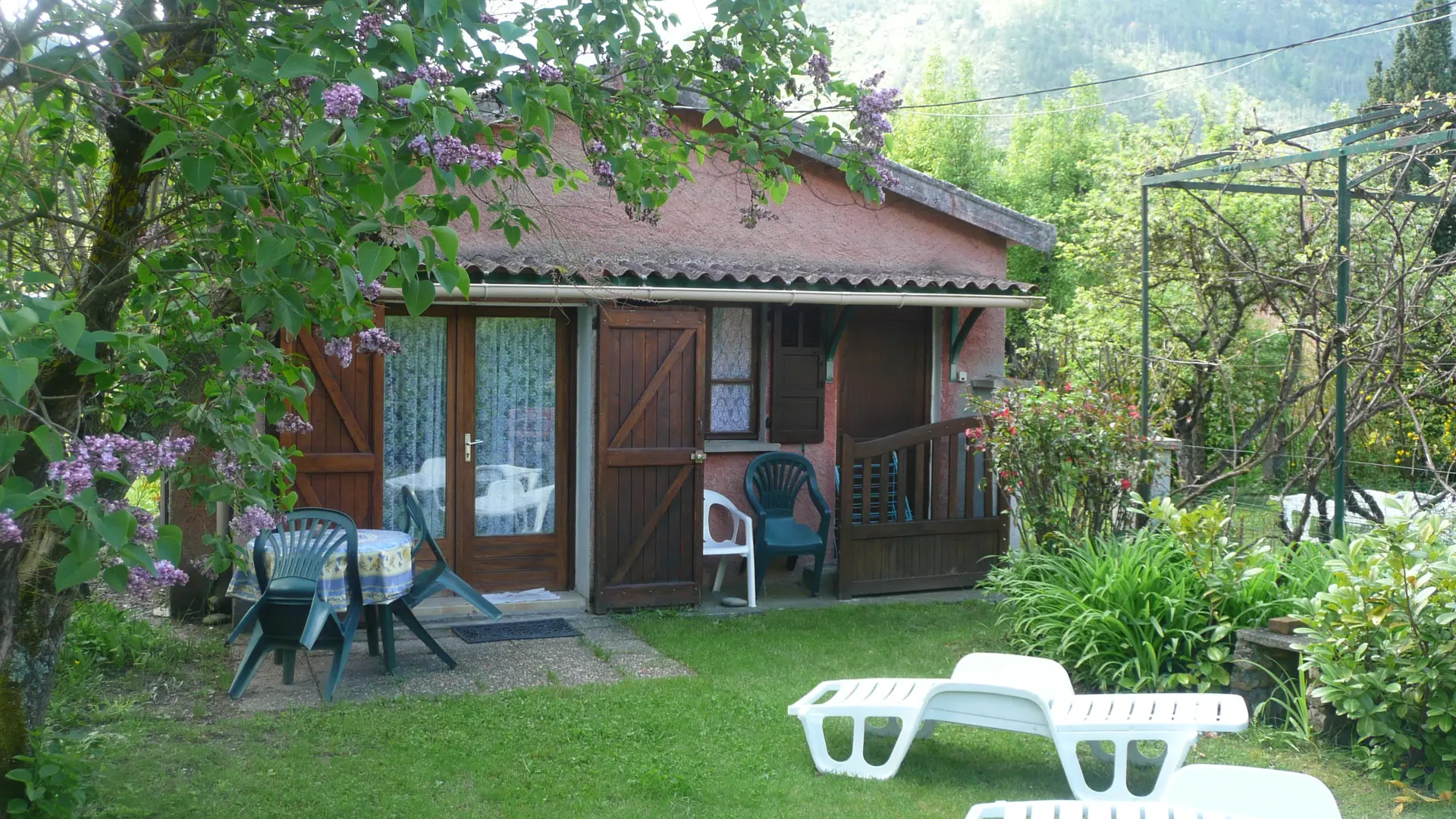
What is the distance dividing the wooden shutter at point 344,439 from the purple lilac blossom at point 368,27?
506cm

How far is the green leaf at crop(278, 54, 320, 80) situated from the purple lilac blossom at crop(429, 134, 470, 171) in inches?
15.5

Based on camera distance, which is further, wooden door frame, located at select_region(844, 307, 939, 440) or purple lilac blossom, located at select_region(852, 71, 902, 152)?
wooden door frame, located at select_region(844, 307, 939, 440)

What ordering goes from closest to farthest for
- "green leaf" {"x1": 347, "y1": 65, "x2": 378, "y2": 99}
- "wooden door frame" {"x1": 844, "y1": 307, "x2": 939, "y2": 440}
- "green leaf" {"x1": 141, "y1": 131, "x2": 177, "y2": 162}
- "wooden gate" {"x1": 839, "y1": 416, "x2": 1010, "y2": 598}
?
1. "green leaf" {"x1": 347, "y1": 65, "x2": 378, "y2": 99}
2. "green leaf" {"x1": 141, "y1": 131, "x2": 177, "y2": 162}
3. "wooden gate" {"x1": 839, "y1": 416, "x2": 1010, "y2": 598}
4. "wooden door frame" {"x1": 844, "y1": 307, "x2": 939, "y2": 440}

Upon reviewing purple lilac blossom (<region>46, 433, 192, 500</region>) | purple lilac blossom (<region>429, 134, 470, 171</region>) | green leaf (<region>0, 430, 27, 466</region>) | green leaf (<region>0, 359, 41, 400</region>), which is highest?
purple lilac blossom (<region>429, 134, 470, 171</region>)

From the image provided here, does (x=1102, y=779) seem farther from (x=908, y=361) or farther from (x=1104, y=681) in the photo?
(x=908, y=361)

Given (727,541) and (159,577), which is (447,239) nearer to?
(159,577)

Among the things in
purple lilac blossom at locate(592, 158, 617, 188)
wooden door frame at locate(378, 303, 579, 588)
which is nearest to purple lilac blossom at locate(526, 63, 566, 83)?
purple lilac blossom at locate(592, 158, 617, 188)

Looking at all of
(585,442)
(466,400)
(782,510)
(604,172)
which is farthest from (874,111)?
(782,510)

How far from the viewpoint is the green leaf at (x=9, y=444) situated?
2.22 m

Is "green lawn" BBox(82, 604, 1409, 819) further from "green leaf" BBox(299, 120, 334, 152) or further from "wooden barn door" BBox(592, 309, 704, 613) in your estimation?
"green leaf" BBox(299, 120, 334, 152)

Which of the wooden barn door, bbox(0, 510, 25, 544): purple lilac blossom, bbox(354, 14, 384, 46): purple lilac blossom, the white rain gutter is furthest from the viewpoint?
the wooden barn door

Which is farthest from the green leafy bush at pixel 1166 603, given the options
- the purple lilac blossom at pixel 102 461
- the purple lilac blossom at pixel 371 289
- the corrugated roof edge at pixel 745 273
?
the purple lilac blossom at pixel 102 461

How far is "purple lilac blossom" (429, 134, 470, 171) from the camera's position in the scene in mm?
3037

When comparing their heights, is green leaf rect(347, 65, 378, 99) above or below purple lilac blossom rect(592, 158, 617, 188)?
below
